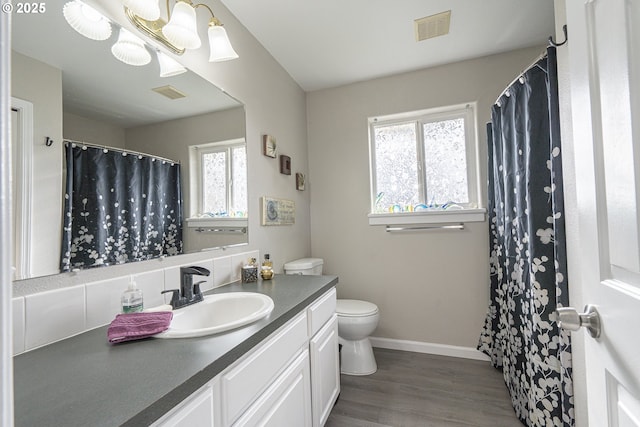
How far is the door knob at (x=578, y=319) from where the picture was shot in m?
0.58

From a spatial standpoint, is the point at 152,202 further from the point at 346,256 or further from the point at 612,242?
the point at 346,256

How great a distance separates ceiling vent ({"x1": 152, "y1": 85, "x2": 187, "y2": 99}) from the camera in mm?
1268

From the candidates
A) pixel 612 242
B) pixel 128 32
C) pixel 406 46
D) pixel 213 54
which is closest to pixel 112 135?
pixel 128 32

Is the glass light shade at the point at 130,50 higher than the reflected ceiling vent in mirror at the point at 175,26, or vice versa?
the reflected ceiling vent in mirror at the point at 175,26

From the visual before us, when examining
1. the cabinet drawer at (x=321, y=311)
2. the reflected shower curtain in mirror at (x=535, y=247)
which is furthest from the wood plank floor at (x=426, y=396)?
the cabinet drawer at (x=321, y=311)

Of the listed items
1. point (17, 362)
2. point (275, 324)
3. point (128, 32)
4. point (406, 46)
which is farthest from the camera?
point (406, 46)

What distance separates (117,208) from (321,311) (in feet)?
3.36

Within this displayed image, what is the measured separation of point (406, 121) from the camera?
8.39ft

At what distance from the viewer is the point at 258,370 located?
91 cm

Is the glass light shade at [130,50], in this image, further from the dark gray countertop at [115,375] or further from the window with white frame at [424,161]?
the window with white frame at [424,161]

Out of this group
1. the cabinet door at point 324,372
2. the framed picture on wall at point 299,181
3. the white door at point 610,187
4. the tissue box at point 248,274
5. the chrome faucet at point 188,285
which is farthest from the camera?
the framed picture on wall at point 299,181

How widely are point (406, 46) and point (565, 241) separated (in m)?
1.68

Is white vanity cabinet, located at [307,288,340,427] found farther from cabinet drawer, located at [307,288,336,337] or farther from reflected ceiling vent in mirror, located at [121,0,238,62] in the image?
reflected ceiling vent in mirror, located at [121,0,238,62]

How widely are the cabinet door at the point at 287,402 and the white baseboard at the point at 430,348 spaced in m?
1.35
